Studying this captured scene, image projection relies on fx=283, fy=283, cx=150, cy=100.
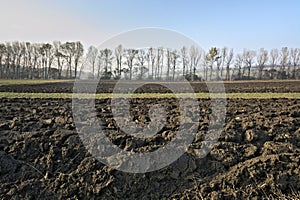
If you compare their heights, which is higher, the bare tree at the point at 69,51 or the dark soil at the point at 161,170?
the bare tree at the point at 69,51

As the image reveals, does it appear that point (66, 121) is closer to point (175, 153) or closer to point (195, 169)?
point (175, 153)

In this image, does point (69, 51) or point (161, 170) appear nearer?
point (161, 170)

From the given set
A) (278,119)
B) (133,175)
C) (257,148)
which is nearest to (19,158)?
(133,175)

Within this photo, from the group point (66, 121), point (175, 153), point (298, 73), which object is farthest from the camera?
point (298, 73)

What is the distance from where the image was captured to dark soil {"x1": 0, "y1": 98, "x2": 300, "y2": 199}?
18.9 ft

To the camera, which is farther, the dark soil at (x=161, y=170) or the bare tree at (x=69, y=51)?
the bare tree at (x=69, y=51)

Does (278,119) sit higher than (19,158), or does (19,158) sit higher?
(278,119)

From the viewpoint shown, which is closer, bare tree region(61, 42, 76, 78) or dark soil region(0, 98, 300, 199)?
dark soil region(0, 98, 300, 199)

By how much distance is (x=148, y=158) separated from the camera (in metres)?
6.47

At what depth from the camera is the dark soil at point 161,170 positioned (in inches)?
226

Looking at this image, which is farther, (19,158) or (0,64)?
(0,64)

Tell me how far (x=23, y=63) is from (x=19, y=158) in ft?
223

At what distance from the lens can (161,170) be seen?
6.21 metres

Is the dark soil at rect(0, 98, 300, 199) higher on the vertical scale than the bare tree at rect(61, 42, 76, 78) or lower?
lower
